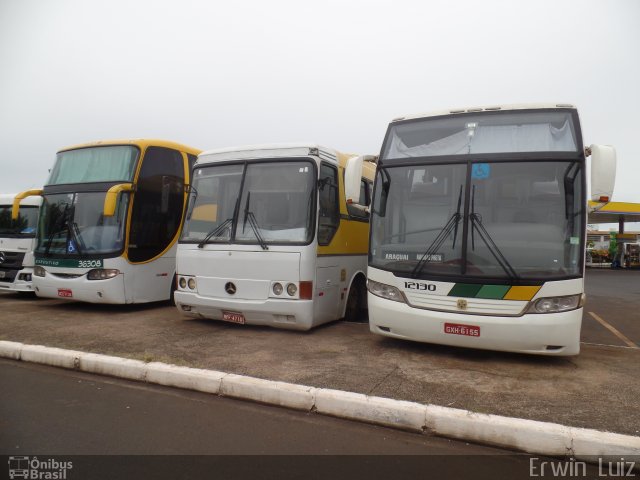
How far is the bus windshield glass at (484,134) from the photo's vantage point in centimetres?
575

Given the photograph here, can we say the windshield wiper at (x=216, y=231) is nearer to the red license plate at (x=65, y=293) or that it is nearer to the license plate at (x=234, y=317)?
the license plate at (x=234, y=317)

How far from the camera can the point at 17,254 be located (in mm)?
11617

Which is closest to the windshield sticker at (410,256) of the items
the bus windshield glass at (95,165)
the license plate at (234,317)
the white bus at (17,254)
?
the license plate at (234,317)

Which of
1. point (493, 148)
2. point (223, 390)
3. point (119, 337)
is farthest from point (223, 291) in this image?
point (493, 148)

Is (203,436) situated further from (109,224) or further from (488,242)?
(109,224)

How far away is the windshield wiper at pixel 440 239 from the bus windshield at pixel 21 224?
10.2 m

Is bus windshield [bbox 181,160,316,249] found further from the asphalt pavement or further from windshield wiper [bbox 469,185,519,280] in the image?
the asphalt pavement

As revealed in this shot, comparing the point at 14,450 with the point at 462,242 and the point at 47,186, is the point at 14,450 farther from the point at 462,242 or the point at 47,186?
the point at 47,186

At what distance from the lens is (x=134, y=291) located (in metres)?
9.15

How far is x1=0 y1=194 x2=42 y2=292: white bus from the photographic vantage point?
37.7 feet

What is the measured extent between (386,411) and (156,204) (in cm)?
695

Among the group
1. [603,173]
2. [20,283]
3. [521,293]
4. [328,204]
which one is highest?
[603,173]

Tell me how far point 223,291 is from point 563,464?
5.14m
